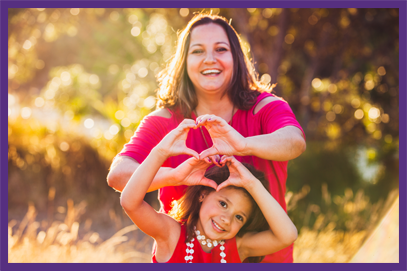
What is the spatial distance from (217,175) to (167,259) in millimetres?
588

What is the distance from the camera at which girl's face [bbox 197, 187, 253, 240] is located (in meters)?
1.82

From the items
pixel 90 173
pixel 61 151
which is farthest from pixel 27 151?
pixel 90 173

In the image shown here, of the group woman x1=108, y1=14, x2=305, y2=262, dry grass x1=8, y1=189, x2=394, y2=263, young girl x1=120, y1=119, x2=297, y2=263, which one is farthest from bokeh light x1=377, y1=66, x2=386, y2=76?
young girl x1=120, y1=119, x2=297, y2=263

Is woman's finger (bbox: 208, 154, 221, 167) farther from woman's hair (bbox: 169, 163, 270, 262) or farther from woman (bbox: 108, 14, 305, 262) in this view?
woman's hair (bbox: 169, 163, 270, 262)

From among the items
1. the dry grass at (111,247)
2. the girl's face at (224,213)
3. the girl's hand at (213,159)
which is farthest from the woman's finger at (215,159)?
the dry grass at (111,247)

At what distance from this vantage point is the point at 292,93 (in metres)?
9.51

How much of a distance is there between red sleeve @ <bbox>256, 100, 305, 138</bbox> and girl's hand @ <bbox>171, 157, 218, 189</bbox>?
48 centimetres

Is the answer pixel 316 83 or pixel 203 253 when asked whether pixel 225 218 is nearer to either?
pixel 203 253

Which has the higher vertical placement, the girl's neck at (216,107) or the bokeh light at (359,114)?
the bokeh light at (359,114)

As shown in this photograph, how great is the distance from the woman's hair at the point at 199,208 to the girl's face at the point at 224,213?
0.08m

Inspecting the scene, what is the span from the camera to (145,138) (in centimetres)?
208

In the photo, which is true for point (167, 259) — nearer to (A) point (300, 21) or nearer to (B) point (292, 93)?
(A) point (300, 21)

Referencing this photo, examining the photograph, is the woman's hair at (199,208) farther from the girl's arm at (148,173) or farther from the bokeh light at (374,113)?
the bokeh light at (374,113)

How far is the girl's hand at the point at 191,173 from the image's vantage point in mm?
1745
